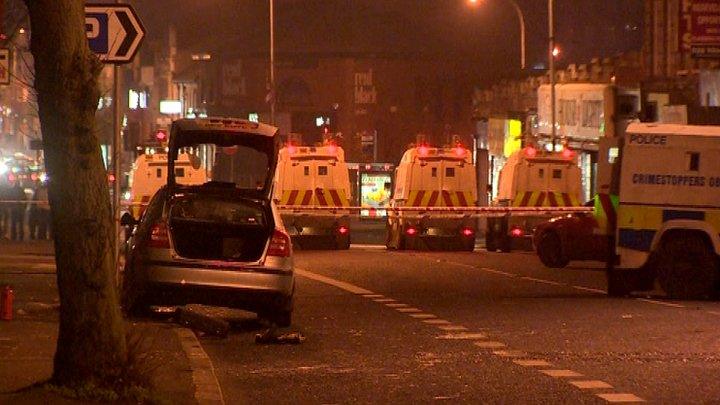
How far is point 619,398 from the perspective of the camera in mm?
11188

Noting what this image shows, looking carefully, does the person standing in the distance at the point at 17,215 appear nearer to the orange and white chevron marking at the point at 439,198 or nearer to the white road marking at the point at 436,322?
the orange and white chevron marking at the point at 439,198

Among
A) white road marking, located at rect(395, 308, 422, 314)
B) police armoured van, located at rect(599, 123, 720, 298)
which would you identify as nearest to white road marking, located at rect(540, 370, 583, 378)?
white road marking, located at rect(395, 308, 422, 314)

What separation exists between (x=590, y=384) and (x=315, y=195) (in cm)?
2430

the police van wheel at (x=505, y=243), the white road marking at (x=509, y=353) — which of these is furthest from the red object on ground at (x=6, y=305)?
the police van wheel at (x=505, y=243)

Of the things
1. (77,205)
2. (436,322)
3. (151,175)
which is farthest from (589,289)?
(151,175)

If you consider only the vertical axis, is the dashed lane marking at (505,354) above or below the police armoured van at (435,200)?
below

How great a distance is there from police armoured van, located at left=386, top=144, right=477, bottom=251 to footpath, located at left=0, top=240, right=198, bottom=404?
47.4 feet

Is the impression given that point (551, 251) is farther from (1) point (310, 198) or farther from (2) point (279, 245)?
(2) point (279, 245)

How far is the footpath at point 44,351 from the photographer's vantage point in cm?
1052

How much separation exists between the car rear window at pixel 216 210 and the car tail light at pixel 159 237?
222 millimetres

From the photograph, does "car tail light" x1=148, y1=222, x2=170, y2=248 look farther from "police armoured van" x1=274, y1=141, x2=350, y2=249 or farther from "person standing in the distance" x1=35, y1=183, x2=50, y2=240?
"person standing in the distance" x1=35, y1=183, x2=50, y2=240

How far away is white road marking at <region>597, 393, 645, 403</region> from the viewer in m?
11.1

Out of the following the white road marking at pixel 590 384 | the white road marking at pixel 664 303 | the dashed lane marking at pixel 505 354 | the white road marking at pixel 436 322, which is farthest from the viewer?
the white road marking at pixel 664 303

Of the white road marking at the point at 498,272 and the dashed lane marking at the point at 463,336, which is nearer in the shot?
the dashed lane marking at the point at 463,336
